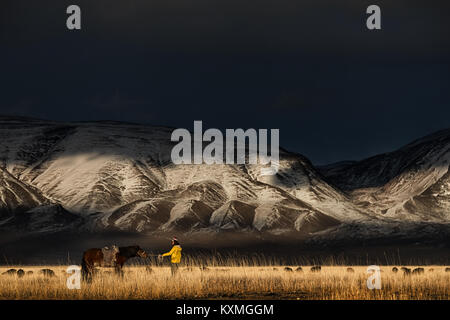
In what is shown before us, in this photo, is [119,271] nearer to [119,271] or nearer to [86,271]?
[119,271]

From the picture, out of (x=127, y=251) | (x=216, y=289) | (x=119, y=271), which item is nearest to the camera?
(x=216, y=289)

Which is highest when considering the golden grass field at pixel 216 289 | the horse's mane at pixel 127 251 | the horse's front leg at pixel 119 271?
the horse's mane at pixel 127 251

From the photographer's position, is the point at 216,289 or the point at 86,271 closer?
the point at 216,289

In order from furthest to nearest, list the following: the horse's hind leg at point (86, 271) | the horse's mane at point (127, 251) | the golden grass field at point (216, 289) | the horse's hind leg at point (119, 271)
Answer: the horse's mane at point (127, 251)
the horse's hind leg at point (86, 271)
the horse's hind leg at point (119, 271)
the golden grass field at point (216, 289)

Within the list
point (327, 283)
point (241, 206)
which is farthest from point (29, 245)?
point (327, 283)

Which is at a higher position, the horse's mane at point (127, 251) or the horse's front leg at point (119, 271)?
the horse's mane at point (127, 251)

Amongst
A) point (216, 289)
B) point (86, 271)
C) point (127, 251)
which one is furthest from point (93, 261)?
point (216, 289)

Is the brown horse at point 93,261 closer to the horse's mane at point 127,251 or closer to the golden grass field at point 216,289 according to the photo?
the horse's mane at point 127,251

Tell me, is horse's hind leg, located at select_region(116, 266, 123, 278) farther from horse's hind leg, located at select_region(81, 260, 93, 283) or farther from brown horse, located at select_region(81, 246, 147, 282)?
horse's hind leg, located at select_region(81, 260, 93, 283)

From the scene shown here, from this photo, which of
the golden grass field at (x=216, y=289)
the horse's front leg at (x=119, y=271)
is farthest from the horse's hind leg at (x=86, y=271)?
the horse's front leg at (x=119, y=271)

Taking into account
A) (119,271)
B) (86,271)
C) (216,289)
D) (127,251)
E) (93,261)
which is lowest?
(216,289)

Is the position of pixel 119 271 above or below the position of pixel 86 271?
above
